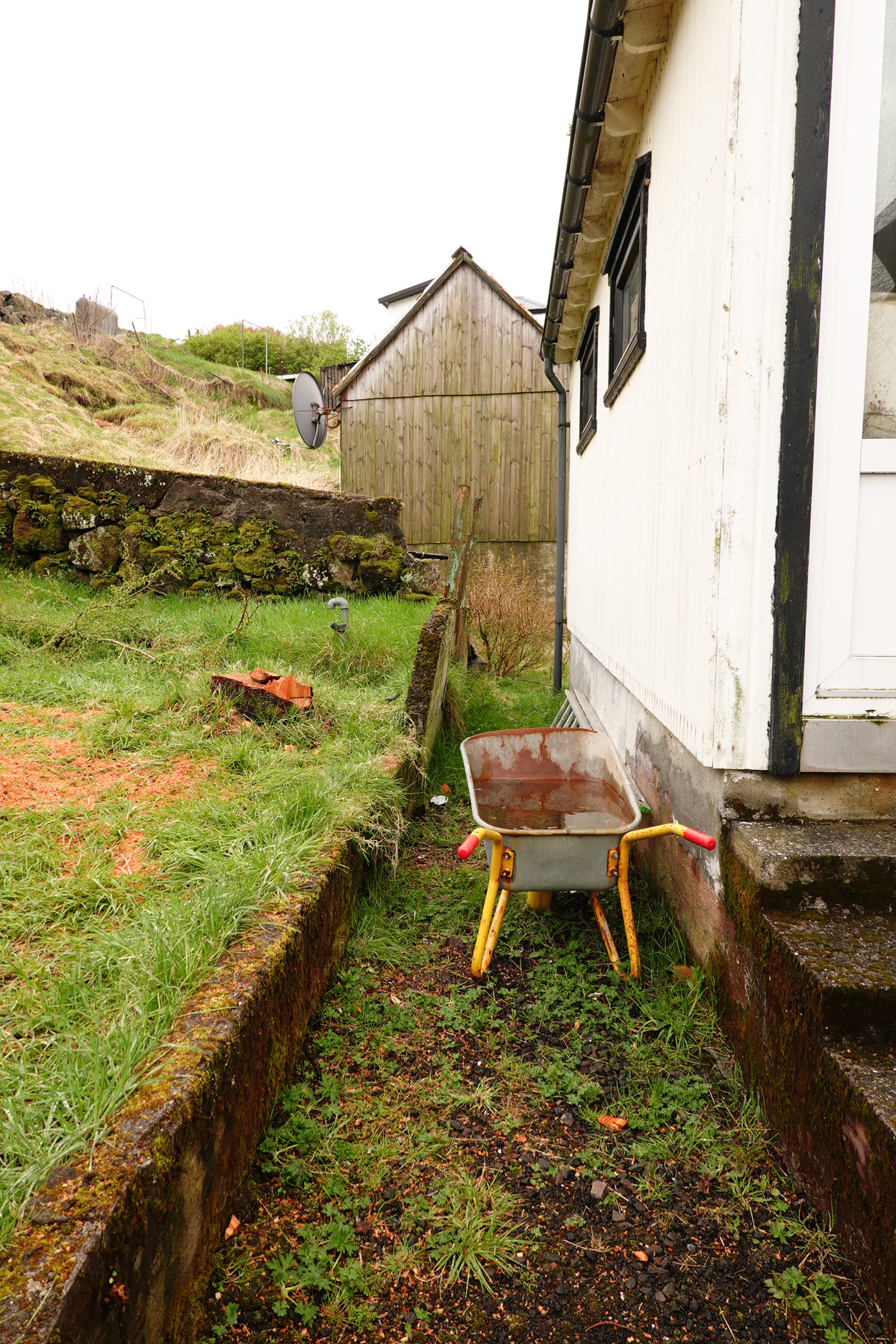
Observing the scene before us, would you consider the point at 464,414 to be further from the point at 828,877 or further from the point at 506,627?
the point at 828,877

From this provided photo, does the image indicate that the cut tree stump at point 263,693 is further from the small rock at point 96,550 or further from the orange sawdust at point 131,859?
the small rock at point 96,550

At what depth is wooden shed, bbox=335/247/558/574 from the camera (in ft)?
42.6

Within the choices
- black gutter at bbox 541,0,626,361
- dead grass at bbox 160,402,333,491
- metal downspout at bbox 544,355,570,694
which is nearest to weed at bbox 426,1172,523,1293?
black gutter at bbox 541,0,626,361

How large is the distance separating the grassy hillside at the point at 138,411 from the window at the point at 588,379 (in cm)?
655

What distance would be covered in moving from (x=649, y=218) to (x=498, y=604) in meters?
5.33

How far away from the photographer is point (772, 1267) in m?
1.72

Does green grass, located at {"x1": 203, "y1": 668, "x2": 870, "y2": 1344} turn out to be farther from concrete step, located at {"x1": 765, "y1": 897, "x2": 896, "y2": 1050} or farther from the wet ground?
concrete step, located at {"x1": 765, "y1": 897, "x2": 896, "y2": 1050}

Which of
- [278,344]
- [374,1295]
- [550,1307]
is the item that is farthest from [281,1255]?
[278,344]

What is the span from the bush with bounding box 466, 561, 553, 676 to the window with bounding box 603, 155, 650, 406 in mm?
3979

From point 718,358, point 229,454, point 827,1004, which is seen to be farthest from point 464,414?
point 827,1004

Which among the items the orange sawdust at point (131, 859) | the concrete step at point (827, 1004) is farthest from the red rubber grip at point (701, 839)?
the orange sawdust at point (131, 859)

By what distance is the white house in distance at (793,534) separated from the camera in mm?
1988

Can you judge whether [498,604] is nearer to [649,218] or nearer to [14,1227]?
[649,218]

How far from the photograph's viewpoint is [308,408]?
34.4 feet
